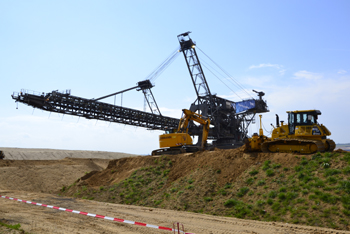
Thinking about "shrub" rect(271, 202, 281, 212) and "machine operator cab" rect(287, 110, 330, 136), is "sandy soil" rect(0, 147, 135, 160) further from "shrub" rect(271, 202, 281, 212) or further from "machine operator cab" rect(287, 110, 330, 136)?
"shrub" rect(271, 202, 281, 212)

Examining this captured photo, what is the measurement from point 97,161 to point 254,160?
35933mm

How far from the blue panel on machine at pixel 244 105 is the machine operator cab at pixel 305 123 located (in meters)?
28.7

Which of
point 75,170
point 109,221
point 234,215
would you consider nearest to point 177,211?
point 234,215

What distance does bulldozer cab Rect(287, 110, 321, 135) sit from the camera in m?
17.2

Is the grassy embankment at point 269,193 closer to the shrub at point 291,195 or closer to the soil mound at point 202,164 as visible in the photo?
the shrub at point 291,195

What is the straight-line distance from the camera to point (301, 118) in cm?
1748

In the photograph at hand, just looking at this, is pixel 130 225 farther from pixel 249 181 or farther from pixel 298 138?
pixel 298 138

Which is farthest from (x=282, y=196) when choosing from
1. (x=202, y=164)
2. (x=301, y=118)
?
(x=301, y=118)

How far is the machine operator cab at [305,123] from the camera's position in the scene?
16.8 m

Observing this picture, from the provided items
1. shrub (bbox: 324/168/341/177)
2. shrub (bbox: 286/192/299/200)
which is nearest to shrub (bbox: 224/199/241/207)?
shrub (bbox: 286/192/299/200)

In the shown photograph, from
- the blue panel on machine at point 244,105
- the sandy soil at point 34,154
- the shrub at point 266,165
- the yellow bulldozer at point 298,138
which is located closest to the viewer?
the shrub at point 266,165

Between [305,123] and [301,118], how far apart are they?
40 cm

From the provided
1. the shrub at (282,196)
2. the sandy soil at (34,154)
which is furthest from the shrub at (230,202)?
the sandy soil at (34,154)

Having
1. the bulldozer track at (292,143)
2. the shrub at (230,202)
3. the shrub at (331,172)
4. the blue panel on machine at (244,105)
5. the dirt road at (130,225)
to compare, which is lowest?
the dirt road at (130,225)
